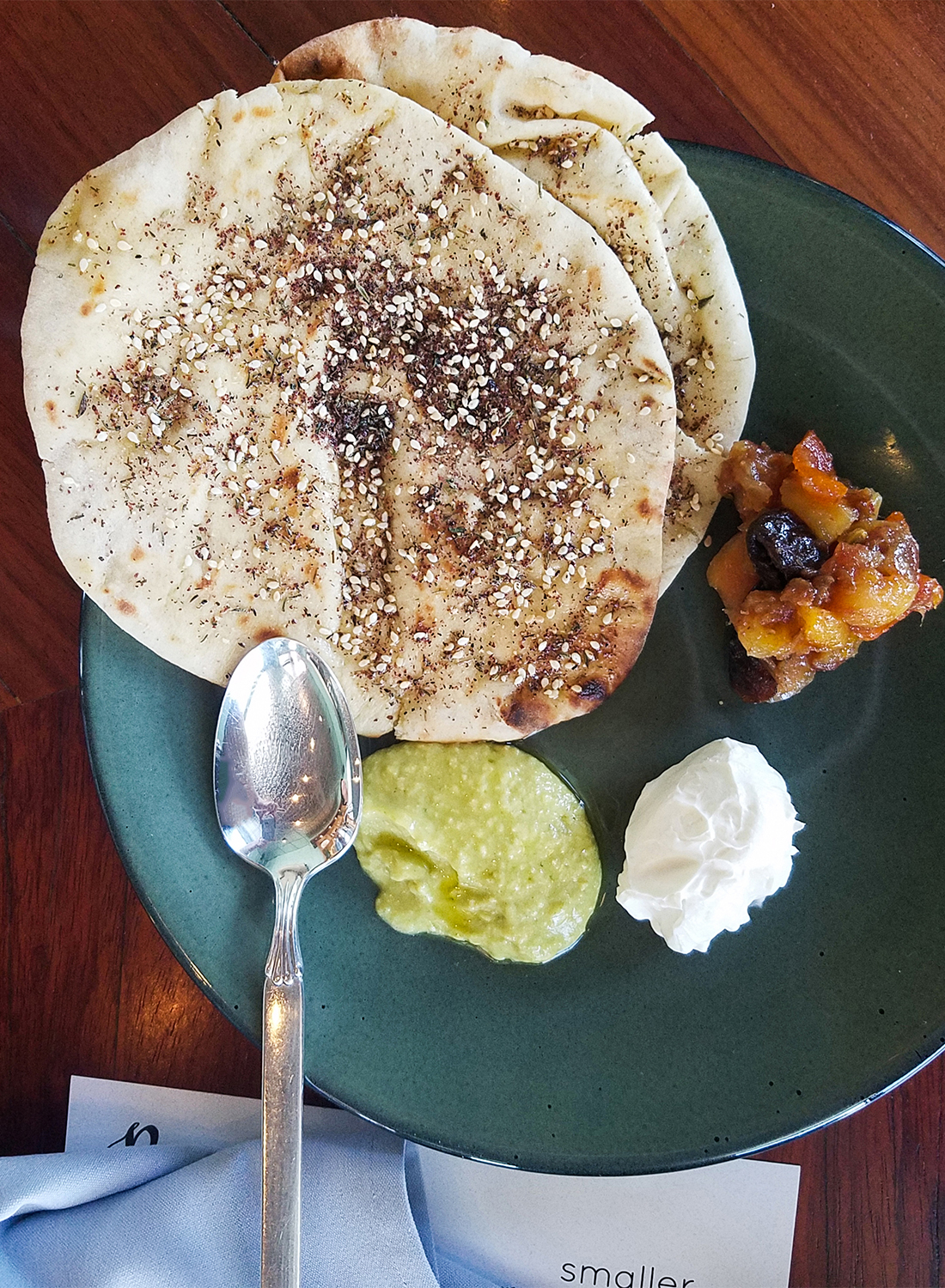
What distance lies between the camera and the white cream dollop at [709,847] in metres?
1.58

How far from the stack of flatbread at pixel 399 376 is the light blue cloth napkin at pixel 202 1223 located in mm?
827

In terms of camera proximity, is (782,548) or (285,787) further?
(285,787)

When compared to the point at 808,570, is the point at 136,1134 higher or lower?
lower

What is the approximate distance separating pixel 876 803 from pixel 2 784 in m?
1.60

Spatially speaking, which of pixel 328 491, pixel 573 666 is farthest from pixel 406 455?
pixel 573 666

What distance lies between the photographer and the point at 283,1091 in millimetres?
1597

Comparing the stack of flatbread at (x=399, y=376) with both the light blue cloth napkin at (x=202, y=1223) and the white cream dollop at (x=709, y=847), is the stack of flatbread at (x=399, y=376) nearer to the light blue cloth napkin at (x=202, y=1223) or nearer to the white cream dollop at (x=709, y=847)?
the white cream dollop at (x=709, y=847)

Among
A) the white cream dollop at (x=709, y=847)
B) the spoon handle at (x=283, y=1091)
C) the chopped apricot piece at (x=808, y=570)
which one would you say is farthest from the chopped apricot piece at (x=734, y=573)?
the spoon handle at (x=283, y=1091)

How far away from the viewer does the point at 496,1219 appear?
1.79 metres

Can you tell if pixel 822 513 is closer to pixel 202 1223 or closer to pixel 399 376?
pixel 399 376

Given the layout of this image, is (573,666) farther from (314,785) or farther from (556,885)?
(314,785)

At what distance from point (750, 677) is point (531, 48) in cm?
119

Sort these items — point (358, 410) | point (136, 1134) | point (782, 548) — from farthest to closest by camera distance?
point (136, 1134) < point (358, 410) < point (782, 548)

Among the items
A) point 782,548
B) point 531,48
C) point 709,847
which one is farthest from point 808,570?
point 531,48
